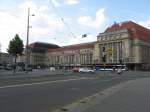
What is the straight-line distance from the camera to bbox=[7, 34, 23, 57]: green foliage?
302ft

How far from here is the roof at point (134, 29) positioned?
135250 millimetres

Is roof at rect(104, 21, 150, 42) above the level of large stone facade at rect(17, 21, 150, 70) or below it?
above

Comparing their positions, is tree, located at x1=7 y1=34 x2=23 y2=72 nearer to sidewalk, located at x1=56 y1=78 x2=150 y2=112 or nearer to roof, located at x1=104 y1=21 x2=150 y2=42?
roof, located at x1=104 y1=21 x2=150 y2=42

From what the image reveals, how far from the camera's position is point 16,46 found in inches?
3625

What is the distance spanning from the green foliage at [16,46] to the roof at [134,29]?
59.8 m

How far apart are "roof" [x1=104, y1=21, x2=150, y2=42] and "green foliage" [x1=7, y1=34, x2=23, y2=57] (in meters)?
59.8

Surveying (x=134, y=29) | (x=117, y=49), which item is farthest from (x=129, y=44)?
(x=117, y=49)

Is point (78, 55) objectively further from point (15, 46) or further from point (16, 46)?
point (15, 46)

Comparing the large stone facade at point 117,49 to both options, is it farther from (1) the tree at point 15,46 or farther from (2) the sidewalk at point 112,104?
(2) the sidewalk at point 112,104

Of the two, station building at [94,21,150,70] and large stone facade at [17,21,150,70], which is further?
large stone facade at [17,21,150,70]

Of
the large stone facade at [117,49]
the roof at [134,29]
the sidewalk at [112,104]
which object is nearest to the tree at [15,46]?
the large stone facade at [117,49]

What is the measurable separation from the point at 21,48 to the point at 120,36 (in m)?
59.7

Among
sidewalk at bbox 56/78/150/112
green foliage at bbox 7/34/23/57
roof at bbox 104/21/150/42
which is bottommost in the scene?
sidewalk at bbox 56/78/150/112

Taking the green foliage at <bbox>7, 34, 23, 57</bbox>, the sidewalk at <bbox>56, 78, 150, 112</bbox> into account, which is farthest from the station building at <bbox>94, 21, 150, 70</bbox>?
the sidewalk at <bbox>56, 78, 150, 112</bbox>
